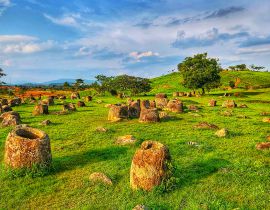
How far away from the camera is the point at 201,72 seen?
9006cm

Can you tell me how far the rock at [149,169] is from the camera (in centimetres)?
1507

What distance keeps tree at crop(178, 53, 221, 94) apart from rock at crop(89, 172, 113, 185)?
75.1 metres

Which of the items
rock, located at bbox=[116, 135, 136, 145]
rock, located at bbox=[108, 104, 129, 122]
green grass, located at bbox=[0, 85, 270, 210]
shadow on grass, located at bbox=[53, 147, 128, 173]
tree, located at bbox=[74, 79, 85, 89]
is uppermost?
tree, located at bbox=[74, 79, 85, 89]

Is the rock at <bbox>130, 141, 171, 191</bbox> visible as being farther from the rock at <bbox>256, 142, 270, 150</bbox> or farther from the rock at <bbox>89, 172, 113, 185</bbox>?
the rock at <bbox>256, 142, 270, 150</bbox>

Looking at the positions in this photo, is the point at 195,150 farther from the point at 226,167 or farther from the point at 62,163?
the point at 62,163

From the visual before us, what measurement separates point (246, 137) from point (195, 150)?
660 cm

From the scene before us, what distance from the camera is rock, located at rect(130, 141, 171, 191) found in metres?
15.1

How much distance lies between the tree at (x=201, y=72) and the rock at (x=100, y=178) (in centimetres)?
7511

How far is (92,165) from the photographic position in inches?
742

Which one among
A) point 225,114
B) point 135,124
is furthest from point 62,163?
point 225,114

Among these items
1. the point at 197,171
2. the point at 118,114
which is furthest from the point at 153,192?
the point at 118,114

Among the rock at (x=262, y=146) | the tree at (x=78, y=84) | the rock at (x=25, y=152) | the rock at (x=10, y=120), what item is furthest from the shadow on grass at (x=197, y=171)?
the tree at (x=78, y=84)

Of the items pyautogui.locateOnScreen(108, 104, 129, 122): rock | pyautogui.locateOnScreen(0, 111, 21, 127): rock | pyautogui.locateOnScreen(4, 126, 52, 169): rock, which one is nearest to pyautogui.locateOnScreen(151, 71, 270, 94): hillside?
pyautogui.locateOnScreen(108, 104, 129, 122): rock

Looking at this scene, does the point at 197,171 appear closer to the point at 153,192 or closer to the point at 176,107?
the point at 153,192
